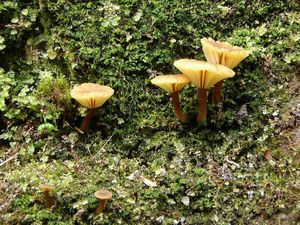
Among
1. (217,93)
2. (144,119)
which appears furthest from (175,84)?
(144,119)

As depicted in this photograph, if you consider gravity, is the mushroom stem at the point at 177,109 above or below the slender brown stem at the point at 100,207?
above

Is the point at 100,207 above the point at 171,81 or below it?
below

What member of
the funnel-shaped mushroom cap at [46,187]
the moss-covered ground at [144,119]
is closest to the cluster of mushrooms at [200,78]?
the moss-covered ground at [144,119]

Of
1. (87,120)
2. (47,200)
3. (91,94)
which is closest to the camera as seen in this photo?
(47,200)

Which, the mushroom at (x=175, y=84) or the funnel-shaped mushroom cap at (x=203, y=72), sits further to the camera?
the mushroom at (x=175, y=84)

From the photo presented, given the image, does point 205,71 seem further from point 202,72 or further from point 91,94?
point 91,94

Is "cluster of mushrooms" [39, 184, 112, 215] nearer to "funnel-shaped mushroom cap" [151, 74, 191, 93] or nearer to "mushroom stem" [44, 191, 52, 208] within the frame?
"mushroom stem" [44, 191, 52, 208]

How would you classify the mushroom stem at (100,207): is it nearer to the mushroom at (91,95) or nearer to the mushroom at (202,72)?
the mushroom at (91,95)

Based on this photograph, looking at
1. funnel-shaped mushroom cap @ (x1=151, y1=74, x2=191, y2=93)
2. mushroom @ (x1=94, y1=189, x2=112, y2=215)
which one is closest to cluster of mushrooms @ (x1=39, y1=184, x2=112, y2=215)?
mushroom @ (x1=94, y1=189, x2=112, y2=215)

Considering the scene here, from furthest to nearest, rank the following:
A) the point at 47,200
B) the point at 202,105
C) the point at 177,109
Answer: the point at 177,109
the point at 202,105
the point at 47,200
